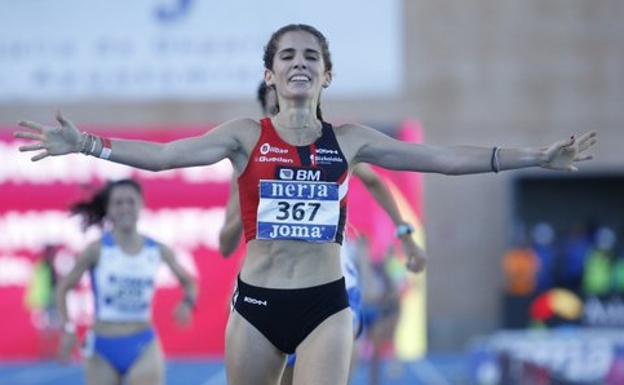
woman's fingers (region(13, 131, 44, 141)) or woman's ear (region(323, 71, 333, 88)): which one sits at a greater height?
woman's ear (region(323, 71, 333, 88))

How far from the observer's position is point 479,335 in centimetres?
2553

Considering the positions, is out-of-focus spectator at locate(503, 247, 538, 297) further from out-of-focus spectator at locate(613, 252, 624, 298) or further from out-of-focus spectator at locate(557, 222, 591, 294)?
out-of-focus spectator at locate(613, 252, 624, 298)

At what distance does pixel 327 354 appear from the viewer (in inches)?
231

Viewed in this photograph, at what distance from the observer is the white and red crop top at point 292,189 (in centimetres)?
593

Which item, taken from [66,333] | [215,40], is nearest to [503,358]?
Result: [66,333]

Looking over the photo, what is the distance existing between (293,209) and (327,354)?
2.20 feet

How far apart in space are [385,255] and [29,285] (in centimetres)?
630

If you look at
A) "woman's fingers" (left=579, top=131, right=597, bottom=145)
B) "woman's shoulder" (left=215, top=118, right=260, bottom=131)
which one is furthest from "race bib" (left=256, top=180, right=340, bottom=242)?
"woman's fingers" (left=579, top=131, right=597, bottom=145)

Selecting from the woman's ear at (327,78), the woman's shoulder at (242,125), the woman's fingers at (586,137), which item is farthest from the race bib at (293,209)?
the woman's fingers at (586,137)

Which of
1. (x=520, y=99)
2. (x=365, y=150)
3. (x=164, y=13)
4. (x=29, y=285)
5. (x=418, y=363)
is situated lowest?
(x=418, y=363)

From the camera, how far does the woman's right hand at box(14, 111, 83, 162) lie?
557cm

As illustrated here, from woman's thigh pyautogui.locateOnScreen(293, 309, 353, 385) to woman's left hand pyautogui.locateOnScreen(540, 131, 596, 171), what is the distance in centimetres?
120

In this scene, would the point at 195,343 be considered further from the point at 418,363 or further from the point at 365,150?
the point at 365,150

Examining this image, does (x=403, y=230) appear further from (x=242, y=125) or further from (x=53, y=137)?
(x=53, y=137)
